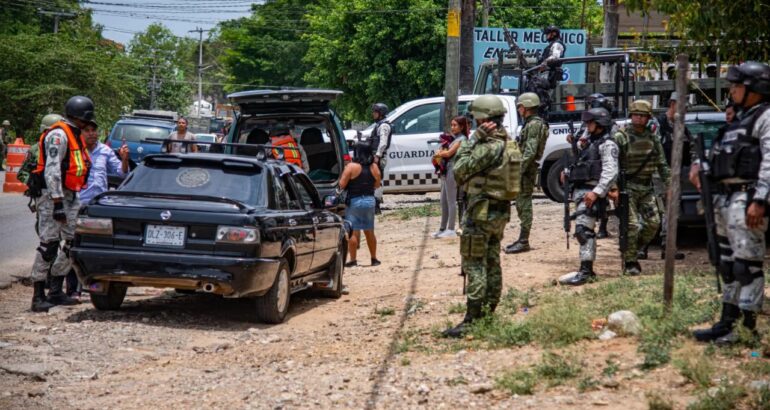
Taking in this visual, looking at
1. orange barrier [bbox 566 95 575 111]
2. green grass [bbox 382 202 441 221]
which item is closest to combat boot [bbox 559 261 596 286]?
orange barrier [bbox 566 95 575 111]

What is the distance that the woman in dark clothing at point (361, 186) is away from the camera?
515 inches

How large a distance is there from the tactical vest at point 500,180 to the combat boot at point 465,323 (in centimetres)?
84

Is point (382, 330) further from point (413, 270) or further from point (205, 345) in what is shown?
point (413, 270)

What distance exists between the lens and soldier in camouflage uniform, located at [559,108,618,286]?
1056 centimetres

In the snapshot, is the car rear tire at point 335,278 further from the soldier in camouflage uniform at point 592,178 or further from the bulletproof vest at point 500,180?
the bulletproof vest at point 500,180

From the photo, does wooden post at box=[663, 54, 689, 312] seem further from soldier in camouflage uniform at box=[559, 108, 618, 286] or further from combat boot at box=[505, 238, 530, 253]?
combat boot at box=[505, 238, 530, 253]

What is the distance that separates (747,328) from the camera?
7152mm

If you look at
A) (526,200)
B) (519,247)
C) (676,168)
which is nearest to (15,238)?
(519,247)

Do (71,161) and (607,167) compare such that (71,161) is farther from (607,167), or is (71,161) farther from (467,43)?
(467,43)

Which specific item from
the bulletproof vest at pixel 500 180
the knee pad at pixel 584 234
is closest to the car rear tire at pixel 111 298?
the bulletproof vest at pixel 500 180

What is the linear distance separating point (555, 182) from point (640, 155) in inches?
295

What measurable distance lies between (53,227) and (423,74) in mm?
30864

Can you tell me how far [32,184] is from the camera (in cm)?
1004

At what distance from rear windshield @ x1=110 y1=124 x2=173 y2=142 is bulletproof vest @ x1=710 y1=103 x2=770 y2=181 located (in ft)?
69.0
